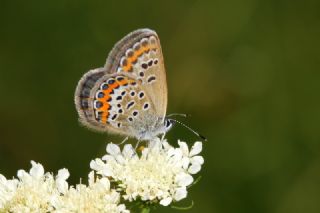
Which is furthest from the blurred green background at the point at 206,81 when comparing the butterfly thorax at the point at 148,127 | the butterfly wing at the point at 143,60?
the butterfly wing at the point at 143,60

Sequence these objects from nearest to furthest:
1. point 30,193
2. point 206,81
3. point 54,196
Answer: point 54,196 → point 30,193 → point 206,81

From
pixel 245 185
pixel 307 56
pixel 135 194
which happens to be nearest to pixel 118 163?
pixel 135 194

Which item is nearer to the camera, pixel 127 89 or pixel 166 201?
pixel 166 201

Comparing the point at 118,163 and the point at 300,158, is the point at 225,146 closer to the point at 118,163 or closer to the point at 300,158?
the point at 300,158

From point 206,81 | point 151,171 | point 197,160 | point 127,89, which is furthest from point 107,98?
point 206,81

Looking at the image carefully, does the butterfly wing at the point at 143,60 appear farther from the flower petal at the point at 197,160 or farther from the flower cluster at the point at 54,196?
the flower cluster at the point at 54,196

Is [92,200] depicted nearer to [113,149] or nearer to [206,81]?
[113,149]

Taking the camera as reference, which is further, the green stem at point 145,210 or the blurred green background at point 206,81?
the blurred green background at point 206,81
